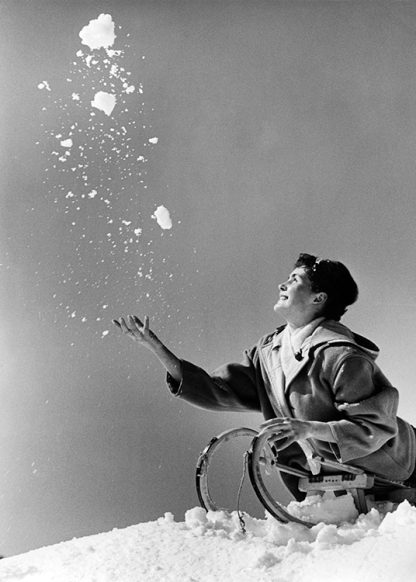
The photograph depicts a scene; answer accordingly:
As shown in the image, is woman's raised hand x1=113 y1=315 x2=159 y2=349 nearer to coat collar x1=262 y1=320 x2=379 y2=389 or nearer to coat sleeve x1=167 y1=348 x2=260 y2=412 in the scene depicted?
coat sleeve x1=167 y1=348 x2=260 y2=412

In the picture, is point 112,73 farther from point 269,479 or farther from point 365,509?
point 365,509

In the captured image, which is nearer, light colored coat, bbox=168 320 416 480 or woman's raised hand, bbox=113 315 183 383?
light colored coat, bbox=168 320 416 480

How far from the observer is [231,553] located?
1852mm

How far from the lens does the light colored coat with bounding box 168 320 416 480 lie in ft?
7.04

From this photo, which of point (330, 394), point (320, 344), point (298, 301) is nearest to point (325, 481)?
point (330, 394)

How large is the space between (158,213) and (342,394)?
1579 millimetres

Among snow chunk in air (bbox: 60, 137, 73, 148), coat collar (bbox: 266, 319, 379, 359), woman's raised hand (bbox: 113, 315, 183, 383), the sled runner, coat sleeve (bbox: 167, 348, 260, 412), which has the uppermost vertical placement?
snow chunk in air (bbox: 60, 137, 73, 148)

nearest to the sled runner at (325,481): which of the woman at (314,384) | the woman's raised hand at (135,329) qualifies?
the woman at (314,384)

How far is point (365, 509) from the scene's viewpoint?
2.20 meters

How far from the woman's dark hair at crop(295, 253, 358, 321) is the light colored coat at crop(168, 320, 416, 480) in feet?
0.23

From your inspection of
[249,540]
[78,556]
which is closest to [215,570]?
[249,540]

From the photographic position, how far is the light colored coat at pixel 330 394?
2145 millimetres

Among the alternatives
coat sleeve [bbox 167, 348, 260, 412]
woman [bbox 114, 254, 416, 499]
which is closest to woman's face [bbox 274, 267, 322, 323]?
woman [bbox 114, 254, 416, 499]

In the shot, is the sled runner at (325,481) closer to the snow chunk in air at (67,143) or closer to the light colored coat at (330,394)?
the light colored coat at (330,394)
